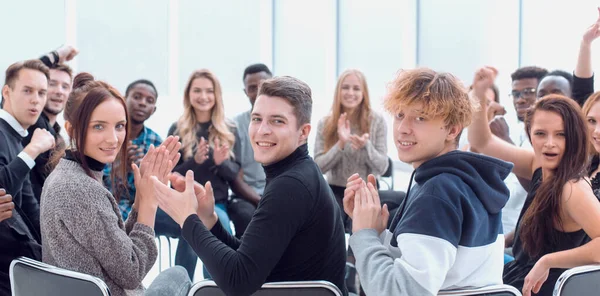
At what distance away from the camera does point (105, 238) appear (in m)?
1.87

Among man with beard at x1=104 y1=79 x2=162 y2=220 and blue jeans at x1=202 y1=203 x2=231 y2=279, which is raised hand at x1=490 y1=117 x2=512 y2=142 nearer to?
blue jeans at x1=202 y1=203 x2=231 y2=279

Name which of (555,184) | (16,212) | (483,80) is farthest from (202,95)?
(555,184)

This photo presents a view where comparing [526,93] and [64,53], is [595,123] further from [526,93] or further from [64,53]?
[64,53]

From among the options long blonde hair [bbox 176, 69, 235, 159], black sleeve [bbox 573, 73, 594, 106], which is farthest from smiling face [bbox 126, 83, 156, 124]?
black sleeve [bbox 573, 73, 594, 106]

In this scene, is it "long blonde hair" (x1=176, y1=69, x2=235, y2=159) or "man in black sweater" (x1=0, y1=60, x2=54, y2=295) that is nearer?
"man in black sweater" (x1=0, y1=60, x2=54, y2=295)

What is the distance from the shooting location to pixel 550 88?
3512mm

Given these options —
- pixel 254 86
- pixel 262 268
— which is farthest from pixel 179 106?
pixel 262 268

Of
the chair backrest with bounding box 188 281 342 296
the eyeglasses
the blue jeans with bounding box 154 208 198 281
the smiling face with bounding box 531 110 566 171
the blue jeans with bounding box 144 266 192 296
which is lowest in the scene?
the blue jeans with bounding box 154 208 198 281

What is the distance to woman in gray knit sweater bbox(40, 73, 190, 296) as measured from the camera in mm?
1866

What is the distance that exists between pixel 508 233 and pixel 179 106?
4643 millimetres

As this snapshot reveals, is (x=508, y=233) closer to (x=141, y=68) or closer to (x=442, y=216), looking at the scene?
(x=442, y=216)

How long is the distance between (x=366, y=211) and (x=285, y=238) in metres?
0.22

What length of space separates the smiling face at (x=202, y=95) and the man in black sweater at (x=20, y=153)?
1.31 meters

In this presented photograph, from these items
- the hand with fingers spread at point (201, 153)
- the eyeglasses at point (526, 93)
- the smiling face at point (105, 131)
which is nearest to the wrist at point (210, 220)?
the smiling face at point (105, 131)
